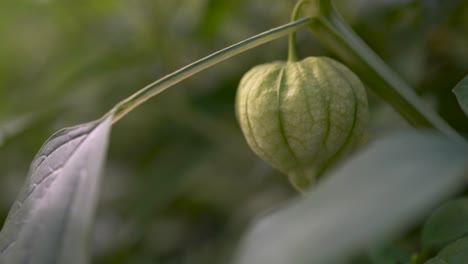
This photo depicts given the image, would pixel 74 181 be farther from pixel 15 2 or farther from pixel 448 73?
pixel 15 2

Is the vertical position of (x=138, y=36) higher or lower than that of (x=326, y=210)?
higher

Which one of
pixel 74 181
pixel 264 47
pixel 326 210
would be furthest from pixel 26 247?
pixel 264 47

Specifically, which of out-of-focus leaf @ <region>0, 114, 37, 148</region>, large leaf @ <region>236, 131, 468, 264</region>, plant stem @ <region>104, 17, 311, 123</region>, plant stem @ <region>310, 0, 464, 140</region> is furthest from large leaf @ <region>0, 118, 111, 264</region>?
out-of-focus leaf @ <region>0, 114, 37, 148</region>

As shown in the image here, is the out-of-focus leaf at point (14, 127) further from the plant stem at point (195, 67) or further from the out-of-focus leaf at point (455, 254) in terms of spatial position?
the out-of-focus leaf at point (455, 254)

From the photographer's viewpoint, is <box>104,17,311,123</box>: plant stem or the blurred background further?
the blurred background

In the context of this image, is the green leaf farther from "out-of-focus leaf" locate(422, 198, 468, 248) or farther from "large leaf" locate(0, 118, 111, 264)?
"large leaf" locate(0, 118, 111, 264)

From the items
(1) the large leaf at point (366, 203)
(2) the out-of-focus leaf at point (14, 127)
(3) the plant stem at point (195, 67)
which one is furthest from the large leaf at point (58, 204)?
(2) the out-of-focus leaf at point (14, 127)

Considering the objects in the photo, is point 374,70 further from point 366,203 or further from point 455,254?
point 366,203
